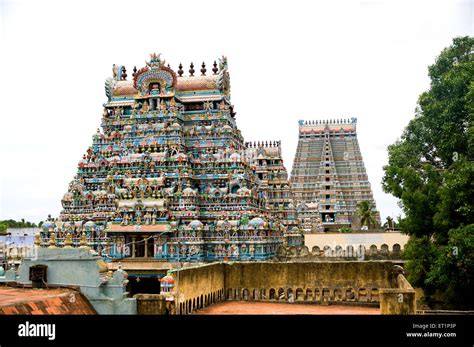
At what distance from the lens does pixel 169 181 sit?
3553 cm

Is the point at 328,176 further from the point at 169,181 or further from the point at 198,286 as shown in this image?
the point at 198,286

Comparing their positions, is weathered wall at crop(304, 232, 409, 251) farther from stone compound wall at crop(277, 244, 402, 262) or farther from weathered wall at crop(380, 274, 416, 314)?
weathered wall at crop(380, 274, 416, 314)

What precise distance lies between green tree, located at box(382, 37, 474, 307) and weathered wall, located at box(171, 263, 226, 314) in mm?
8052

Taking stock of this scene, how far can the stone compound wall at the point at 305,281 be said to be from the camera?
20.2 m

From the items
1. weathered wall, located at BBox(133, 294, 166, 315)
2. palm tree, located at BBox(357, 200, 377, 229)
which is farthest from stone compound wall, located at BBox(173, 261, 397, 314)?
palm tree, located at BBox(357, 200, 377, 229)

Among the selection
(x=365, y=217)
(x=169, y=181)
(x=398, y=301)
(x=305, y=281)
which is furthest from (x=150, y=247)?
(x=365, y=217)

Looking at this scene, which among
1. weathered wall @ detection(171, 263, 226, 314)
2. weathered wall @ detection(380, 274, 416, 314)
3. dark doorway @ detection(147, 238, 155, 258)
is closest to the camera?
weathered wall @ detection(380, 274, 416, 314)

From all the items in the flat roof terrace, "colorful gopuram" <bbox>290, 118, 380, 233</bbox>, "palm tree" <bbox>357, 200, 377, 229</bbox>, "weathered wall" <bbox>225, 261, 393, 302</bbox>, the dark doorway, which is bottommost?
the flat roof terrace

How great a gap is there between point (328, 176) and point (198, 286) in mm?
56470

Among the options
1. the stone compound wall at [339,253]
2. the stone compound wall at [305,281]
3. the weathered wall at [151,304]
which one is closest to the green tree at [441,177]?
the stone compound wall at [305,281]

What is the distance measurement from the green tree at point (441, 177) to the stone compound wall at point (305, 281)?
2.67m

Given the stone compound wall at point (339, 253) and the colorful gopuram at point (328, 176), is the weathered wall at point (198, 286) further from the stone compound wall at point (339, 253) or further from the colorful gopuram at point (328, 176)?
the colorful gopuram at point (328, 176)

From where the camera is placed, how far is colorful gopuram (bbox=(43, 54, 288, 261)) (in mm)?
33906
